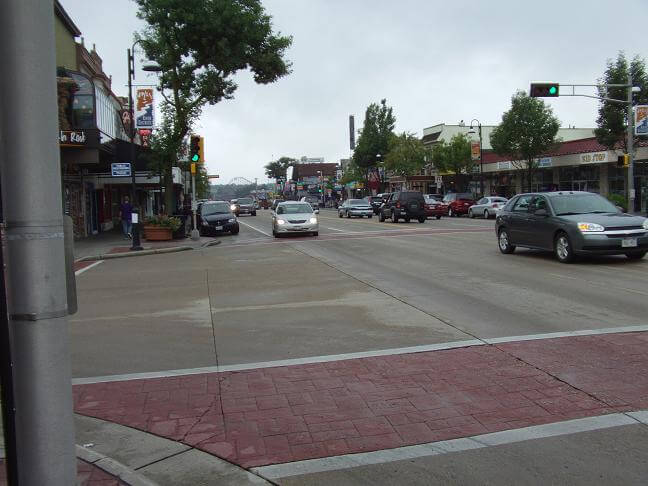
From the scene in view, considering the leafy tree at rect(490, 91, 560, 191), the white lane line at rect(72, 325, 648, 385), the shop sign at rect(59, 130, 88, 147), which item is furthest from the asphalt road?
the leafy tree at rect(490, 91, 560, 191)

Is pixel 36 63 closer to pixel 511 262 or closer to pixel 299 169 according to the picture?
pixel 511 262

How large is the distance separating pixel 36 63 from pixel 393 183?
7357 centimetres

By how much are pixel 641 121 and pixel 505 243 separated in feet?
50.4

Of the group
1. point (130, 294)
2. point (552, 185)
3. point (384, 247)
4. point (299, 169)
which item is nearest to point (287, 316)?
point (130, 294)

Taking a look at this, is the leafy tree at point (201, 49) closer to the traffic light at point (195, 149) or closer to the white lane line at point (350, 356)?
the traffic light at point (195, 149)

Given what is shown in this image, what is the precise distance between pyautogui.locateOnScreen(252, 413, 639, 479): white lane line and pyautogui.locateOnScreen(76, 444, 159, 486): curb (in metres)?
0.71

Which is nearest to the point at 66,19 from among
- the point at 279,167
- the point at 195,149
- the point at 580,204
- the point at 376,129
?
the point at 195,149

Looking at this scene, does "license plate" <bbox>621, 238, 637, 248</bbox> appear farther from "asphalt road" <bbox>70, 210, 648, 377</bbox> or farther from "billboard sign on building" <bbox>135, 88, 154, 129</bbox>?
"billboard sign on building" <bbox>135, 88, 154, 129</bbox>

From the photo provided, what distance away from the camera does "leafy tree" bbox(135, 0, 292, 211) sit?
24.9 meters

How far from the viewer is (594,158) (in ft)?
123

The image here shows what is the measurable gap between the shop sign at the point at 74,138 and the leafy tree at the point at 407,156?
43266 mm

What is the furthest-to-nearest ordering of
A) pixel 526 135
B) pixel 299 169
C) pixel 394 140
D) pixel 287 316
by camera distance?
pixel 299 169 < pixel 394 140 < pixel 526 135 < pixel 287 316

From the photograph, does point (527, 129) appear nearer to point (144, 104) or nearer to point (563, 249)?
point (144, 104)

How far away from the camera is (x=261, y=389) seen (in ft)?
18.0
